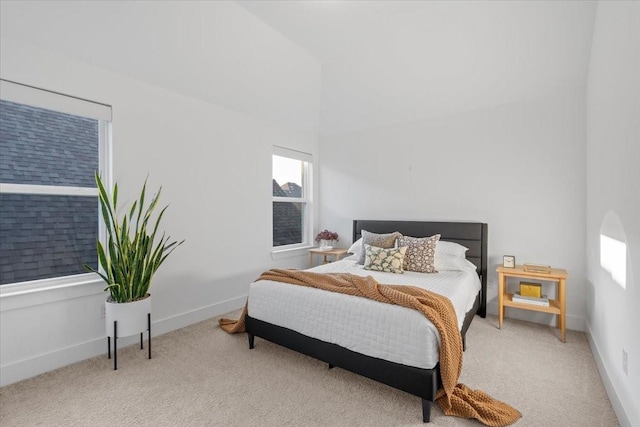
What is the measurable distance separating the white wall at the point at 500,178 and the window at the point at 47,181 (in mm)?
3239

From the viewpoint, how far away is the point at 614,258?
2031 millimetres

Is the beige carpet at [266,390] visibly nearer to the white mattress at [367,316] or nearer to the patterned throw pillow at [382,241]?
the white mattress at [367,316]

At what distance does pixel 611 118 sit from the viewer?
6.91ft

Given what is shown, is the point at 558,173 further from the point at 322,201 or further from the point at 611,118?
the point at 322,201

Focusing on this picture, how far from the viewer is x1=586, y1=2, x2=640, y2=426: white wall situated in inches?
63.1

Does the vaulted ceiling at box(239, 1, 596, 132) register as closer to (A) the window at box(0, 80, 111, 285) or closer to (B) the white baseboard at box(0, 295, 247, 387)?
(A) the window at box(0, 80, 111, 285)

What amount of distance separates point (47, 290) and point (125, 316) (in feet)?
1.92

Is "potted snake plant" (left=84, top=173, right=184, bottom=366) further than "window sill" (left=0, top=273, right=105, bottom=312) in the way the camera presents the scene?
Yes

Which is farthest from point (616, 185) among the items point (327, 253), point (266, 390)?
point (327, 253)

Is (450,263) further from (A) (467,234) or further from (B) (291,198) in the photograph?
(B) (291,198)

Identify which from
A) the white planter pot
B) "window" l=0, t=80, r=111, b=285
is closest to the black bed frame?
the white planter pot

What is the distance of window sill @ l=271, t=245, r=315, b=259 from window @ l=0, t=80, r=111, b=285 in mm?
2089

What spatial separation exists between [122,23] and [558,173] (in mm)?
4246

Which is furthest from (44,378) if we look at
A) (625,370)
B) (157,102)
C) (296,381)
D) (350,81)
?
(350,81)
